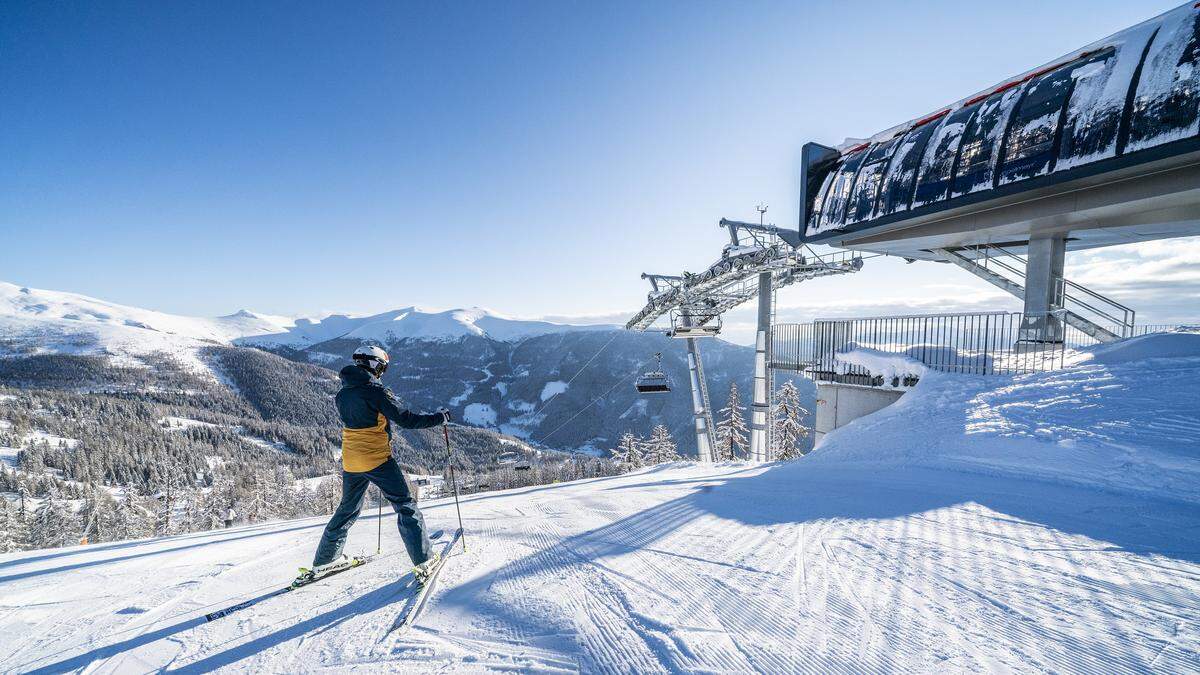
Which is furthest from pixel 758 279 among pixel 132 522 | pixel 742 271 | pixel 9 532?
pixel 132 522

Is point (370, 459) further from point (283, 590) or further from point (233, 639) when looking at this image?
point (233, 639)

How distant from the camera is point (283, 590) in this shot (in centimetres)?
350

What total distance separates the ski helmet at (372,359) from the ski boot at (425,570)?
166 centimetres

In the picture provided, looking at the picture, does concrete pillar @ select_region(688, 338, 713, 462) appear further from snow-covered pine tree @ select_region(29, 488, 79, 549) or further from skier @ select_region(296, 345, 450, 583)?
snow-covered pine tree @ select_region(29, 488, 79, 549)

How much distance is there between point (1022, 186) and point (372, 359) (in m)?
10.7

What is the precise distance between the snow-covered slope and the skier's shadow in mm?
21

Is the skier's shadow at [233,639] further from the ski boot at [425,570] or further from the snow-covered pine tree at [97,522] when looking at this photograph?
the snow-covered pine tree at [97,522]

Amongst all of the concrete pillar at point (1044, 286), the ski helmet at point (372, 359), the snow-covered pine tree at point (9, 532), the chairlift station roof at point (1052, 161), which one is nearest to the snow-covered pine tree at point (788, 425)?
the concrete pillar at point (1044, 286)

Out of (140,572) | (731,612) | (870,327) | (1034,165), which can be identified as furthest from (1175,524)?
(140,572)

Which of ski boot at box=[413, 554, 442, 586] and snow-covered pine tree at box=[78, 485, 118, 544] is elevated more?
ski boot at box=[413, 554, 442, 586]

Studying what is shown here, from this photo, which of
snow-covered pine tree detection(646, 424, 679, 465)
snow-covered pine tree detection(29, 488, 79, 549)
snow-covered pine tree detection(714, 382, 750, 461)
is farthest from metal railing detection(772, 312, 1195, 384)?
snow-covered pine tree detection(29, 488, 79, 549)

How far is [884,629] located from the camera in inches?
95.7

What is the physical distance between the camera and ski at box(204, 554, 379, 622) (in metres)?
3.03

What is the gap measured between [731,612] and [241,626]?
336 cm
